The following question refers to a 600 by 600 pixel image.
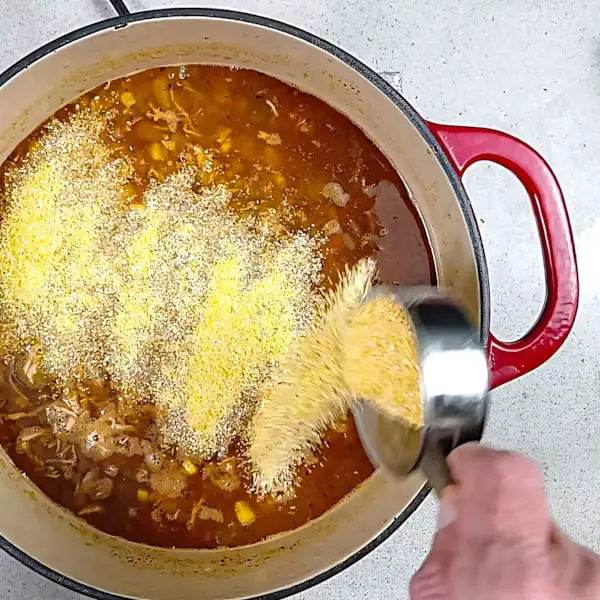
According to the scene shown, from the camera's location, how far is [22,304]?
1.07 m

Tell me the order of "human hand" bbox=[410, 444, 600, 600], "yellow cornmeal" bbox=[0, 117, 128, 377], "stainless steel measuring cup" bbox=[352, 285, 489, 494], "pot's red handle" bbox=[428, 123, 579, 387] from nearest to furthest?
"human hand" bbox=[410, 444, 600, 600] → "stainless steel measuring cup" bbox=[352, 285, 489, 494] → "pot's red handle" bbox=[428, 123, 579, 387] → "yellow cornmeal" bbox=[0, 117, 128, 377]

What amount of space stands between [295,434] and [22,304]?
16.4 inches

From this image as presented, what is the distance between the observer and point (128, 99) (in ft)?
3.63

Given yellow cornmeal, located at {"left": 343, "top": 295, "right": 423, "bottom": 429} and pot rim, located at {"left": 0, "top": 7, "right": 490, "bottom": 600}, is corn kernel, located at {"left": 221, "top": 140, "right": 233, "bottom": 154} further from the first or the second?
yellow cornmeal, located at {"left": 343, "top": 295, "right": 423, "bottom": 429}

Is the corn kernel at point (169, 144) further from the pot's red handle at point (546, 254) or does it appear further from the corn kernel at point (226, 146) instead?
the pot's red handle at point (546, 254)

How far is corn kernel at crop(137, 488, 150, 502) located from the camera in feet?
3.65

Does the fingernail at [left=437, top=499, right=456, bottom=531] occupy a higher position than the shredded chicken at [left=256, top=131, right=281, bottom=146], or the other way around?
the shredded chicken at [left=256, top=131, right=281, bottom=146]

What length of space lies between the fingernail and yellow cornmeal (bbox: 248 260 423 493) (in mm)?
165

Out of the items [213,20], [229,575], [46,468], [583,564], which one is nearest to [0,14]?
[213,20]

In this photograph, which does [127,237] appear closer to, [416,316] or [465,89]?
[416,316]

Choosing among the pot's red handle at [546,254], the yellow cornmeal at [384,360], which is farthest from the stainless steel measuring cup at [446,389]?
the pot's red handle at [546,254]

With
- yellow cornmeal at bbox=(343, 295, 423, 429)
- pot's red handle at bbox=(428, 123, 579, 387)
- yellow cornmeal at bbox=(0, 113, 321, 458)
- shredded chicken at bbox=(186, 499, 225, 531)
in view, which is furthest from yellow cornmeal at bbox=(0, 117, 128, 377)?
pot's red handle at bbox=(428, 123, 579, 387)

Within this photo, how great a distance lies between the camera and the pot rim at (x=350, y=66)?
94cm

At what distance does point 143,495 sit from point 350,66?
2.14 ft
